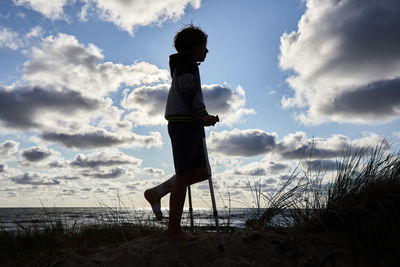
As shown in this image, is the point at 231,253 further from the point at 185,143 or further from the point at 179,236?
the point at 185,143

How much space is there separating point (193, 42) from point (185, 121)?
0.94 m

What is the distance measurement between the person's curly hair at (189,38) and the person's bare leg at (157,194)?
5.17 feet

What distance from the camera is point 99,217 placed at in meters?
4.77

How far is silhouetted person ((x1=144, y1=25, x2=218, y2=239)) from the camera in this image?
3.15 metres

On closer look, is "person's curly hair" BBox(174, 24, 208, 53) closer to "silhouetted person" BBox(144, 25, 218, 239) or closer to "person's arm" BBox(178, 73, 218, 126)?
"silhouetted person" BBox(144, 25, 218, 239)

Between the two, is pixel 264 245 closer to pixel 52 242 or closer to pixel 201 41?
pixel 201 41

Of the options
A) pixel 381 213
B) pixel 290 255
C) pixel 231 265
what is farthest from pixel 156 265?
pixel 381 213

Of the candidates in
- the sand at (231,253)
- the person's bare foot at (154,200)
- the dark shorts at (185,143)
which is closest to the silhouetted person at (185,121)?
the dark shorts at (185,143)

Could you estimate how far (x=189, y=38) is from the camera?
3.42 m

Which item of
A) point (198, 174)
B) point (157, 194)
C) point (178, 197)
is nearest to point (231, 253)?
point (178, 197)

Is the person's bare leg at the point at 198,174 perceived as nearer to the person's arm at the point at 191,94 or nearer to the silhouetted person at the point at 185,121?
the silhouetted person at the point at 185,121

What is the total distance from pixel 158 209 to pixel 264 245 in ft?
4.70

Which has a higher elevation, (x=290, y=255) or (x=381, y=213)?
(x=381, y=213)

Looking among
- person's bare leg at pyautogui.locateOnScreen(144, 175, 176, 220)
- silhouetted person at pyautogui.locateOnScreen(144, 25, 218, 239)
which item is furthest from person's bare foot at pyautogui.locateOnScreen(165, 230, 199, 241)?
person's bare leg at pyautogui.locateOnScreen(144, 175, 176, 220)
